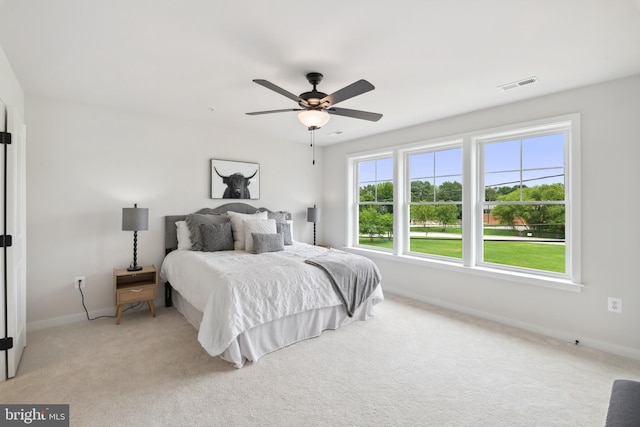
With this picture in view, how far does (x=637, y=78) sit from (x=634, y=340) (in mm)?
2323

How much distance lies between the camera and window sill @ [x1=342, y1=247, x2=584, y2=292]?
10.0 ft

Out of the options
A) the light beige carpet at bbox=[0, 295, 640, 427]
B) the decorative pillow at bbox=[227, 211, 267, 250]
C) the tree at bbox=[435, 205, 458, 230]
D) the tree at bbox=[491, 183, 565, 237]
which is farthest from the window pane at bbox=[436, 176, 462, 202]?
the decorative pillow at bbox=[227, 211, 267, 250]

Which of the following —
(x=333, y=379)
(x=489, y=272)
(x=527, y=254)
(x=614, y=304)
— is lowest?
(x=333, y=379)

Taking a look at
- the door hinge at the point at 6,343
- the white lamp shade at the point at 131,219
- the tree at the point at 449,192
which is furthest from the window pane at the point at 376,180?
the door hinge at the point at 6,343

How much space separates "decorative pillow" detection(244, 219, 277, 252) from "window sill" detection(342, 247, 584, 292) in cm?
176

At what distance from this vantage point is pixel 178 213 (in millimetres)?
4219

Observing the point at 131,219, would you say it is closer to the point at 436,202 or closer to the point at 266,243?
the point at 266,243

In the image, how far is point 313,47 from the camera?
221cm

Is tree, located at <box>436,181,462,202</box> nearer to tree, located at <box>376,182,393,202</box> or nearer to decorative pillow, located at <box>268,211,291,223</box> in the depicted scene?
tree, located at <box>376,182,393,202</box>

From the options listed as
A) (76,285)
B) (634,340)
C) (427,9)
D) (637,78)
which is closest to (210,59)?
(427,9)

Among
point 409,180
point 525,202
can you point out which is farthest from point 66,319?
point 525,202

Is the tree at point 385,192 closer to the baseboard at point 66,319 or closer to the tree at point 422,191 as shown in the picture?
the tree at point 422,191

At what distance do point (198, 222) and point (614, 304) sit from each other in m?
4.61

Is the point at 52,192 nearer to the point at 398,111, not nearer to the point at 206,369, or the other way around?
the point at 206,369
